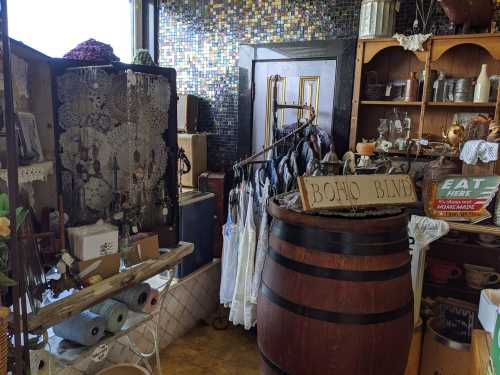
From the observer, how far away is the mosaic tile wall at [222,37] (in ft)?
8.31

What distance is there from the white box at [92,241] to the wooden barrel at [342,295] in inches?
21.5

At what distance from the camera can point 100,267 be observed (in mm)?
1250

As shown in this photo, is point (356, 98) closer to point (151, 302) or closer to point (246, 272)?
point (246, 272)

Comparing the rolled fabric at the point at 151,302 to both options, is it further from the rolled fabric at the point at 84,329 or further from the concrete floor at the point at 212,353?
the concrete floor at the point at 212,353

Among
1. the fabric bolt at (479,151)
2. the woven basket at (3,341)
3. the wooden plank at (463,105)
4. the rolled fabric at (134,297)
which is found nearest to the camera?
the woven basket at (3,341)

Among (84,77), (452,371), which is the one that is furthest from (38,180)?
(452,371)

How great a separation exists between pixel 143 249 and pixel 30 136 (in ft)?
1.70

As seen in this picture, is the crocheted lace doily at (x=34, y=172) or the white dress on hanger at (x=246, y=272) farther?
the white dress on hanger at (x=246, y=272)

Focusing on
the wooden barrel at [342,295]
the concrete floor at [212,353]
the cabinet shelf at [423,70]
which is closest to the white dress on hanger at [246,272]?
the concrete floor at [212,353]

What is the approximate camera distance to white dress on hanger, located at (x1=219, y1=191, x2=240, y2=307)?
214 centimetres

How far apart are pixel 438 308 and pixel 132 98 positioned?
1.76 metres

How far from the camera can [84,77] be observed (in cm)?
126

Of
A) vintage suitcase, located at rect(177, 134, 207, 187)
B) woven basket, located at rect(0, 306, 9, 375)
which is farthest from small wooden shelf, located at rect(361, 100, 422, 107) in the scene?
woven basket, located at rect(0, 306, 9, 375)

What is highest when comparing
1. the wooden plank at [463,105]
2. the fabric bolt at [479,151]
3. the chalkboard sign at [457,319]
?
the wooden plank at [463,105]
